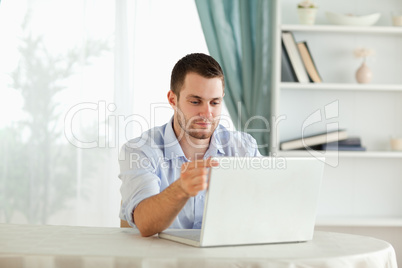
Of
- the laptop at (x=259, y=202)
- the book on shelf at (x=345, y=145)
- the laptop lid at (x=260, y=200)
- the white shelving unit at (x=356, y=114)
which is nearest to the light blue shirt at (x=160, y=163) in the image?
the laptop at (x=259, y=202)

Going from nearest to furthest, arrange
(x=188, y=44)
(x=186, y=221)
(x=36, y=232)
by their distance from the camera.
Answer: (x=36, y=232) → (x=186, y=221) → (x=188, y=44)

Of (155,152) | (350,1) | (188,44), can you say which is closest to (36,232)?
(155,152)

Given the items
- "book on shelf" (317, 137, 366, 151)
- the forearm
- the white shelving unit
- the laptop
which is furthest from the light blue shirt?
the white shelving unit

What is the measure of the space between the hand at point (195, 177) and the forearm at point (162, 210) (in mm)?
45

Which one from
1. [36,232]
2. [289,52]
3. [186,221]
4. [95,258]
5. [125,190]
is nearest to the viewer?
[95,258]

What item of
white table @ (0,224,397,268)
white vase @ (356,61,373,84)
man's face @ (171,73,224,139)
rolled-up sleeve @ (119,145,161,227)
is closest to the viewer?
white table @ (0,224,397,268)

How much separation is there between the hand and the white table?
16cm

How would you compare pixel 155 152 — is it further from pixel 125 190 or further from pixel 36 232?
pixel 36 232

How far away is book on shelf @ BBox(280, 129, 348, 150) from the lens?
312 centimetres

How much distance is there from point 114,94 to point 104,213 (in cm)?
76

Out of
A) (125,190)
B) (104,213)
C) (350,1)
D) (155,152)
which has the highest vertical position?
(350,1)

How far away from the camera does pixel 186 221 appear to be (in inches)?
76.8

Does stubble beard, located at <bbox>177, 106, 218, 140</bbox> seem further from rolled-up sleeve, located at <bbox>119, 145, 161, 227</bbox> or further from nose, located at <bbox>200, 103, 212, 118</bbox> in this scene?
rolled-up sleeve, located at <bbox>119, 145, 161, 227</bbox>

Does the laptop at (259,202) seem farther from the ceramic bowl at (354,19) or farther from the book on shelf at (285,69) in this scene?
the ceramic bowl at (354,19)
